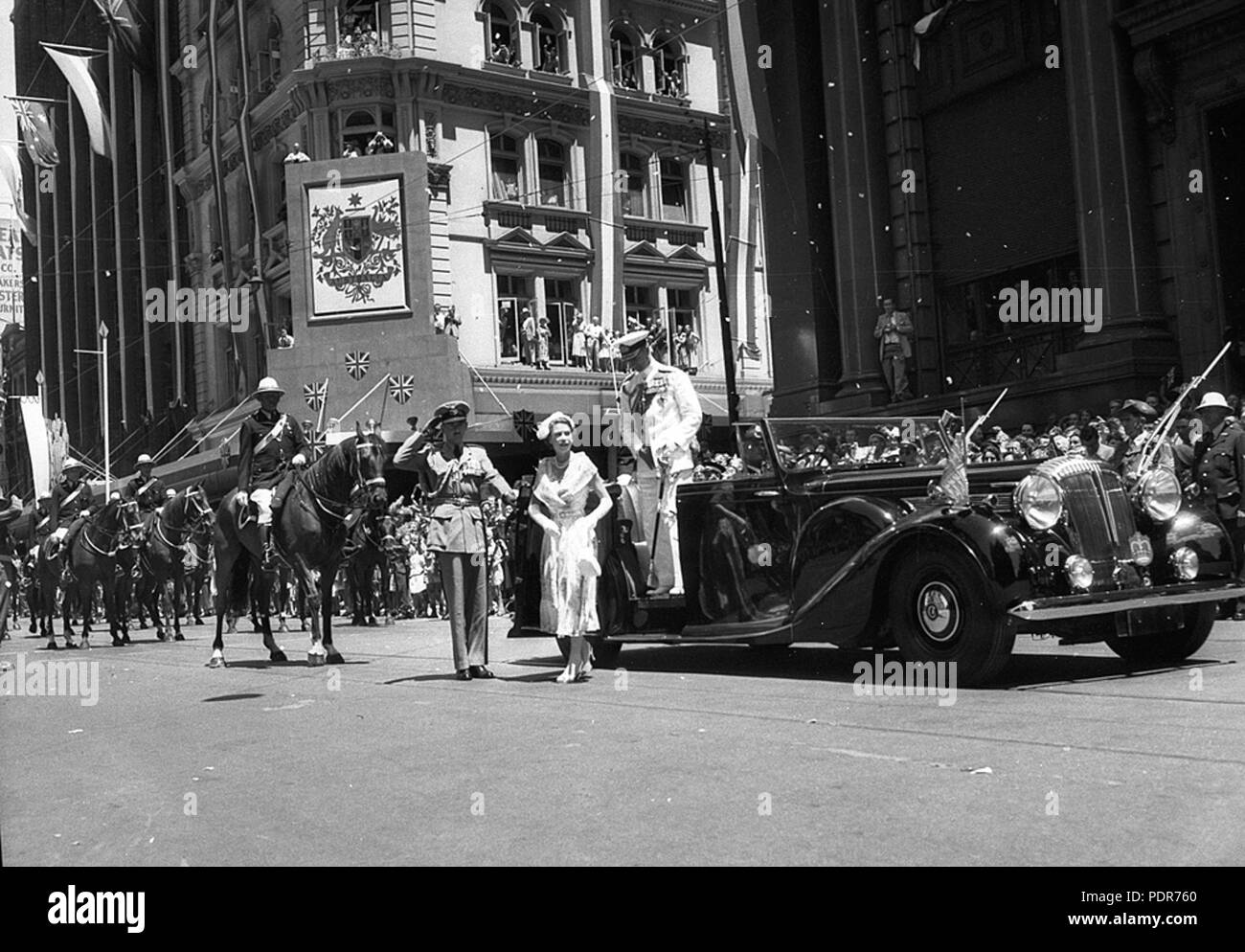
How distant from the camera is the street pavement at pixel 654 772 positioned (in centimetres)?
455

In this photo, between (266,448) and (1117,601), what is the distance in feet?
26.8

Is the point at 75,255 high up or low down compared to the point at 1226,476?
up

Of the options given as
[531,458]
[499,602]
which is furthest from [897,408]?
[531,458]

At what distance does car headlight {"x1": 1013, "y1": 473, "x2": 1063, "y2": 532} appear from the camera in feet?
26.1

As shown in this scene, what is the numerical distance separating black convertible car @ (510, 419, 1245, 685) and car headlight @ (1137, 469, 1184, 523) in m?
0.01

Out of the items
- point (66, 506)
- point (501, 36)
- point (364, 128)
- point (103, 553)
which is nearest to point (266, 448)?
point (103, 553)

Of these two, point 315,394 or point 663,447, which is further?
point 315,394

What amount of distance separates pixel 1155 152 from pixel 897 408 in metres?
5.56

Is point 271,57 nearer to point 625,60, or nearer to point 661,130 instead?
point 625,60

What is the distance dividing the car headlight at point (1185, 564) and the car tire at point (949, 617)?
124 cm

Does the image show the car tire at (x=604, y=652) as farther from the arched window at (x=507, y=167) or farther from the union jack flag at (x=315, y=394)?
the arched window at (x=507, y=167)

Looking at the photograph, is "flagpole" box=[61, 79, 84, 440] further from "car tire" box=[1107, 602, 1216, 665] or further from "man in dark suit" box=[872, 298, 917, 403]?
"man in dark suit" box=[872, 298, 917, 403]

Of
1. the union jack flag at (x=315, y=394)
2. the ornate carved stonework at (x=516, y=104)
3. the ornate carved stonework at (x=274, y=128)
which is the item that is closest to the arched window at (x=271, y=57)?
the ornate carved stonework at (x=274, y=128)

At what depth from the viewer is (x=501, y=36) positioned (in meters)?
38.2
